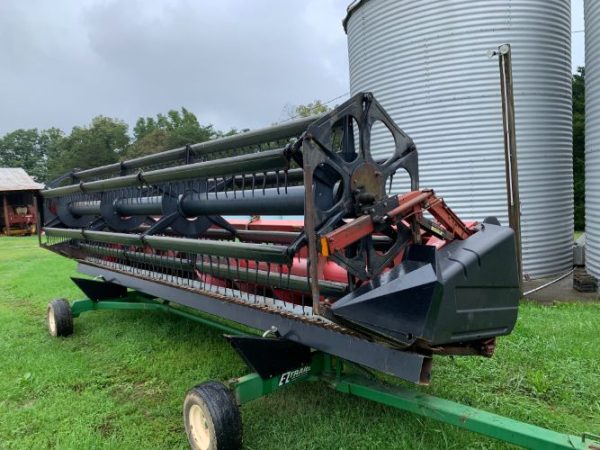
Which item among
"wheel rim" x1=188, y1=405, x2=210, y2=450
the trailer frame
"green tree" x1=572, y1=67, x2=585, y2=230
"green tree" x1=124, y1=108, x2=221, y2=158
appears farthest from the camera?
"green tree" x1=124, y1=108, x2=221, y2=158

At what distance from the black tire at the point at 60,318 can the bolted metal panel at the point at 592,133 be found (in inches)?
274

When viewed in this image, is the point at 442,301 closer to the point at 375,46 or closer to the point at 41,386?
the point at 41,386

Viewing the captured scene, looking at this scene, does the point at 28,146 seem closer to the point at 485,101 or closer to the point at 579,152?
the point at 579,152

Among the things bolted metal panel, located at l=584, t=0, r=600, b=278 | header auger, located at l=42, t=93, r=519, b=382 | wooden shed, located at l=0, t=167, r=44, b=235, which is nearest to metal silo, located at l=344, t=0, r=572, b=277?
bolted metal panel, located at l=584, t=0, r=600, b=278

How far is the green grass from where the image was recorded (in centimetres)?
287

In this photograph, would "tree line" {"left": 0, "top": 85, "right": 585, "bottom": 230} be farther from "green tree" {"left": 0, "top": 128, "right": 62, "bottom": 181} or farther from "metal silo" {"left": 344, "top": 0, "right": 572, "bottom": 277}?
"metal silo" {"left": 344, "top": 0, "right": 572, "bottom": 277}

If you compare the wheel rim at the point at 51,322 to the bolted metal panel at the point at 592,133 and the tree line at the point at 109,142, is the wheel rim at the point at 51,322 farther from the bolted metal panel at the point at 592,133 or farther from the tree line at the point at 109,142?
the tree line at the point at 109,142

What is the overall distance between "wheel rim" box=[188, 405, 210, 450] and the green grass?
0.26 metres

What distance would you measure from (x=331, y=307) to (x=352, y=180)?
62cm

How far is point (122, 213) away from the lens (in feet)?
15.4

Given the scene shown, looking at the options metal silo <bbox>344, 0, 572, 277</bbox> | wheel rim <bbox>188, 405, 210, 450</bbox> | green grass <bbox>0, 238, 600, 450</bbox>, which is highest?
metal silo <bbox>344, 0, 572, 277</bbox>

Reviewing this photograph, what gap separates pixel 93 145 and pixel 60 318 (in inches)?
1873

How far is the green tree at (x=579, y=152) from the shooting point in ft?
60.3

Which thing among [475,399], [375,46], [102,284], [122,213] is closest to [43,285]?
[102,284]
